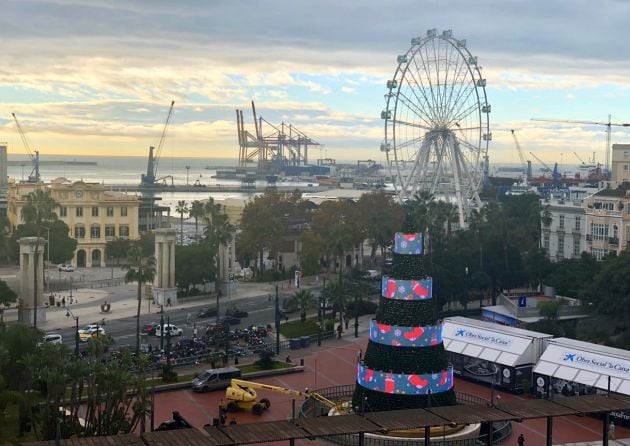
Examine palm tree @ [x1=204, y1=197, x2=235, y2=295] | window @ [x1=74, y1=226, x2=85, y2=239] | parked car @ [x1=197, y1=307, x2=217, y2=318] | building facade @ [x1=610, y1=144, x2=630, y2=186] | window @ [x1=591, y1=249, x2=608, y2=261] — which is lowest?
parked car @ [x1=197, y1=307, x2=217, y2=318]

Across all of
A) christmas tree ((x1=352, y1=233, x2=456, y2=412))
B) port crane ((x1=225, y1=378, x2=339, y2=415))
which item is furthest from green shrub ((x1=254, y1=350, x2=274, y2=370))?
christmas tree ((x1=352, y1=233, x2=456, y2=412))

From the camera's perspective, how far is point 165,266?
76.8m

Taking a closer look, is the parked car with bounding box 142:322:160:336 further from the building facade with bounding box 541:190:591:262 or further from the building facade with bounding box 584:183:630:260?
the building facade with bounding box 541:190:591:262

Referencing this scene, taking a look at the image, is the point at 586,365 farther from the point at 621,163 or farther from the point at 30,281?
the point at 621,163

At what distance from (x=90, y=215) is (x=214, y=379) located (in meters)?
65.3

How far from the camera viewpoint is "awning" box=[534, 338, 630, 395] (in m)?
42.8

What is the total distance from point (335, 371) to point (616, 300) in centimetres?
1991

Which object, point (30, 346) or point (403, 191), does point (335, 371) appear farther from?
point (403, 191)

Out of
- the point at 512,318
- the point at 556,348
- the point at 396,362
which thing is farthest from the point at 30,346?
the point at 512,318

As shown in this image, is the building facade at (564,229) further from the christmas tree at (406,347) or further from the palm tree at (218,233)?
the christmas tree at (406,347)

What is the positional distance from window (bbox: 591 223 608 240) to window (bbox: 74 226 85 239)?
61.0 m

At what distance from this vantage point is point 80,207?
108312 millimetres

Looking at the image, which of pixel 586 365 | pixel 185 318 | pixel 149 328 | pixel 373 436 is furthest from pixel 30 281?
pixel 586 365

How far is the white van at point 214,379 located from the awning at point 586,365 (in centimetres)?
1689
